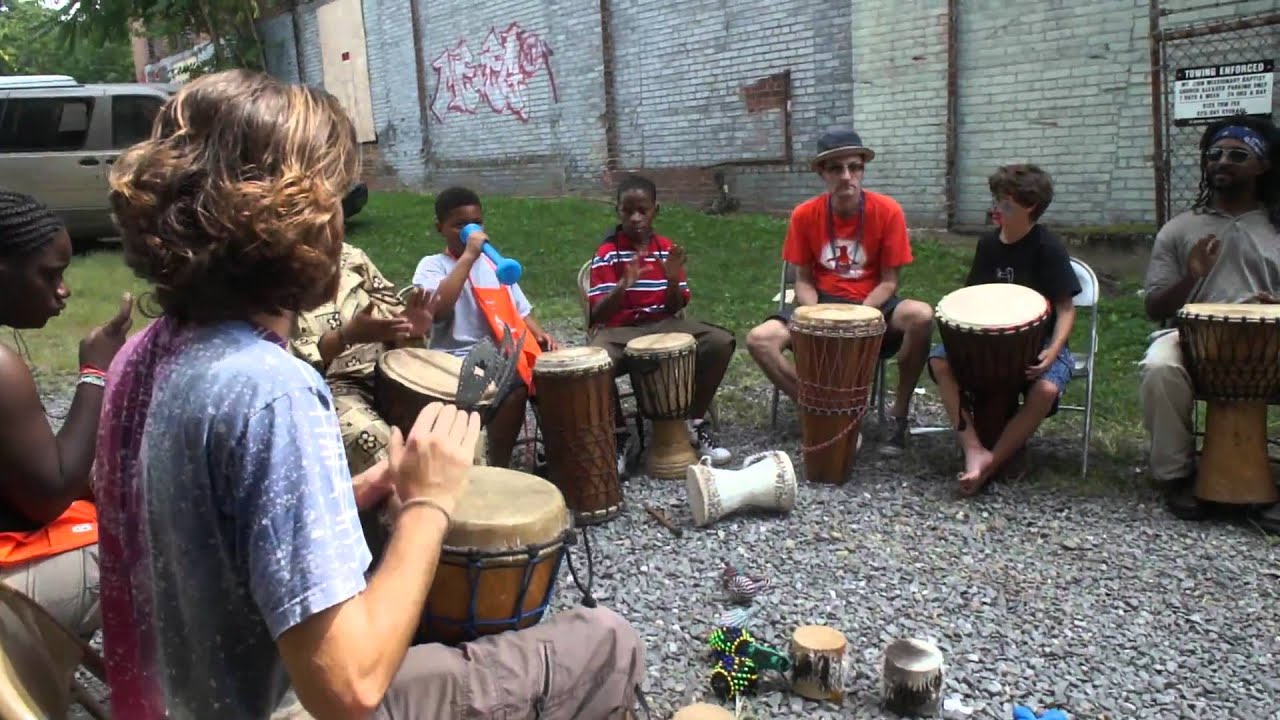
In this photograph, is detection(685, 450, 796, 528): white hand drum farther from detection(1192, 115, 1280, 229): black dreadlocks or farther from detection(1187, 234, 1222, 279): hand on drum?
detection(1192, 115, 1280, 229): black dreadlocks

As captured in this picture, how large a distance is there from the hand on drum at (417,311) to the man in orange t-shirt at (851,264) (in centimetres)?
177

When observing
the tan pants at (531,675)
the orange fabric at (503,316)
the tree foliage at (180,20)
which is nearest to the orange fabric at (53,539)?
the tan pants at (531,675)

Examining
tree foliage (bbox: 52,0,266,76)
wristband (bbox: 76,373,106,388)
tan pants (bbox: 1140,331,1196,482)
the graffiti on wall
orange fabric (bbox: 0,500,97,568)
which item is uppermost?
tree foliage (bbox: 52,0,266,76)

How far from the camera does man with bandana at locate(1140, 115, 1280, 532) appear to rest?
3.81m

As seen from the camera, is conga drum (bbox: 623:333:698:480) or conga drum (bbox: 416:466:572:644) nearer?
conga drum (bbox: 416:466:572:644)

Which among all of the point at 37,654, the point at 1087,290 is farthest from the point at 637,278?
the point at 37,654

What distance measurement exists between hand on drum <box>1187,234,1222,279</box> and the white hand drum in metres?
1.89

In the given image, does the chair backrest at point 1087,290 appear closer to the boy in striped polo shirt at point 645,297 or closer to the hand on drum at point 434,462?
the boy in striped polo shirt at point 645,297

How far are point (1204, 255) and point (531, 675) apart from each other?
348 centimetres

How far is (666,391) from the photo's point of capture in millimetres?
4305

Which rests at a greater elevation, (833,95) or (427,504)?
(833,95)

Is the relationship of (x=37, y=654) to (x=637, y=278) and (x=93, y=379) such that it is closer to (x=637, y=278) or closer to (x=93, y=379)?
(x=93, y=379)

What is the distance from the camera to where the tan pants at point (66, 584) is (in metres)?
2.22

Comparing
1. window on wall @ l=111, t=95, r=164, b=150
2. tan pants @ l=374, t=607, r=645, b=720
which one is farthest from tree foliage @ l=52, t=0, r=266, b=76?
tan pants @ l=374, t=607, r=645, b=720
